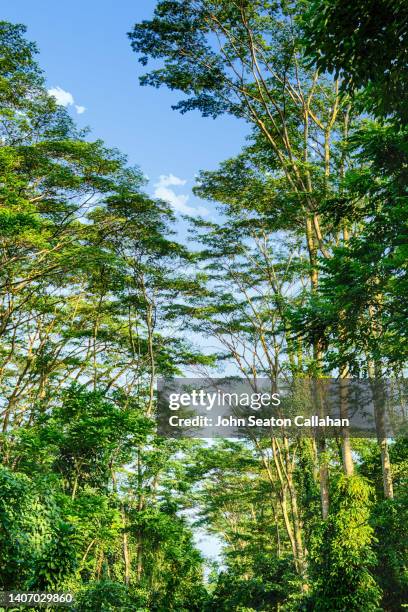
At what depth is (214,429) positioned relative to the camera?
21.5m

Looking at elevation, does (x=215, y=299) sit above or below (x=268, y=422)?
above

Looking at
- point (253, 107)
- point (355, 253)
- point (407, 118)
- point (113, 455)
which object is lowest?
point (113, 455)

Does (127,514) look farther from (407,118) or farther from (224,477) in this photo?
(407,118)

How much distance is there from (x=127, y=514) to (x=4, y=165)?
11.1 m

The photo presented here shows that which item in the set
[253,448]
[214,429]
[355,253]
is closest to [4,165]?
[355,253]

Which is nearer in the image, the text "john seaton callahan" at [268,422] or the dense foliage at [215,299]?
the dense foliage at [215,299]

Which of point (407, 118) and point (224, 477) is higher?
point (407, 118)

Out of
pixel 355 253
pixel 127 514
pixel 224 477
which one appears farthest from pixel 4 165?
pixel 224 477

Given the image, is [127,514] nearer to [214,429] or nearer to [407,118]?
[214,429]

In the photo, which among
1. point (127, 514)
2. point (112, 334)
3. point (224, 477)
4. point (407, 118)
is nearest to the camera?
point (407, 118)

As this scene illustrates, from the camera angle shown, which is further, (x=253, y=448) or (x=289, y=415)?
(x=253, y=448)

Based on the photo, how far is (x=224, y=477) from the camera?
24.0m

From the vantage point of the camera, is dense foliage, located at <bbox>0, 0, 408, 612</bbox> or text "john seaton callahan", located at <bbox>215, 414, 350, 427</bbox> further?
text "john seaton callahan", located at <bbox>215, 414, 350, 427</bbox>

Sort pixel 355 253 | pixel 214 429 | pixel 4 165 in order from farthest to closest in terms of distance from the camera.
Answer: pixel 214 429 → pixel 4 165 → pixel 355 253
